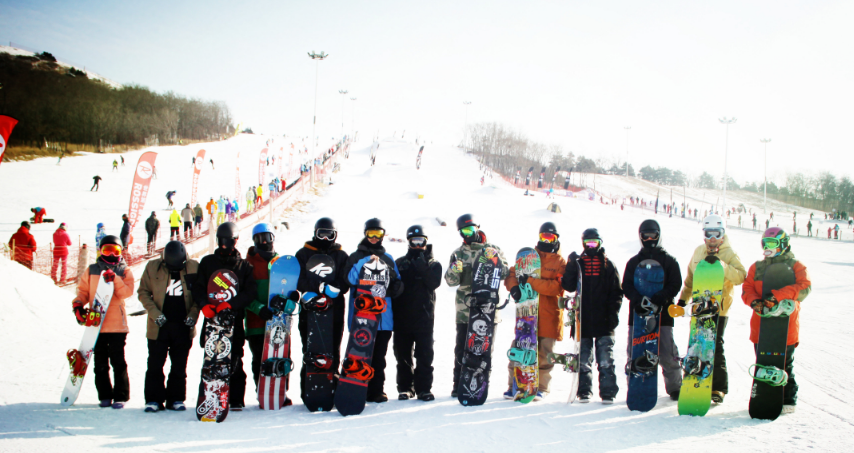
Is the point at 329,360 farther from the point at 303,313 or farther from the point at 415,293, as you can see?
the point at 415,293

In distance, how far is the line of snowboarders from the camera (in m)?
3.99

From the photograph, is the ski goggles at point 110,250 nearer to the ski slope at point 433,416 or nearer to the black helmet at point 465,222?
the ski slope at point 433,416

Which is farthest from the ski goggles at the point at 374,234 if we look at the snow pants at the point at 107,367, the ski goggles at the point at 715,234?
the ski goggles at the point at 715,234

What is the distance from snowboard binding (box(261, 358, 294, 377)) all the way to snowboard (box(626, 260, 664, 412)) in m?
3.11

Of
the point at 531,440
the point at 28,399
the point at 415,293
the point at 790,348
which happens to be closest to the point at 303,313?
the point at 415,293

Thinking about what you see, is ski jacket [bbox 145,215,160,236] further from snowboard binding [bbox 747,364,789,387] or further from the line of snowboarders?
snowboard binding [bbox 747,364,789,387]

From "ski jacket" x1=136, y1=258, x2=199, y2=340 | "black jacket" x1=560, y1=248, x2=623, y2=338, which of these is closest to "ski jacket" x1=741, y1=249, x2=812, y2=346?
"black jacket" x1=560, y1=248, x2=623, y2=338

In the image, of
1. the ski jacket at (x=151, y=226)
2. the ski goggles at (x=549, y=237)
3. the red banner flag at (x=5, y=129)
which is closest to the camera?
the ski goggles at (x=549, y=237)

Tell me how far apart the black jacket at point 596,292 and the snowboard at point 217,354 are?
311 centimetres

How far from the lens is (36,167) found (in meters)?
26.2

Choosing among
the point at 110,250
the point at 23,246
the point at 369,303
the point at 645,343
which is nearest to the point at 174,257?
the point at 110,250

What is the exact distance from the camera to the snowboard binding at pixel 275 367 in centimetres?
394

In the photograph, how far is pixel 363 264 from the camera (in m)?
4.17

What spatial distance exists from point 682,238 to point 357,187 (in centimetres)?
1844
